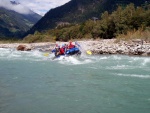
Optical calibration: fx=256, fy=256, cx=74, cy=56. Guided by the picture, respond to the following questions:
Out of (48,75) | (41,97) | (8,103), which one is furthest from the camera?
(48,75)

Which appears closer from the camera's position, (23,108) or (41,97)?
(23,108)

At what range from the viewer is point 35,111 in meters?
9.53

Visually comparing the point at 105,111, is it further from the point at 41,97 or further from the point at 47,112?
the point at 41,97

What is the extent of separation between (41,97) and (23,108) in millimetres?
1585

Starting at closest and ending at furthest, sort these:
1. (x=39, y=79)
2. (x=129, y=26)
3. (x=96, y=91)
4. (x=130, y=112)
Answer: (x=130, y=112) < (x=96, y=91) < (x=39, y=79) < (x=129, y=26)

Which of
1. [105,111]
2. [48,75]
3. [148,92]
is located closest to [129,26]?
[48,75]

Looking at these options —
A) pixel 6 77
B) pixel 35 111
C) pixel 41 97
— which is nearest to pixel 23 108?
pixel 35 111

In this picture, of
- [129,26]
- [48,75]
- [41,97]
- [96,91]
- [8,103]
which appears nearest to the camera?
[8,103]

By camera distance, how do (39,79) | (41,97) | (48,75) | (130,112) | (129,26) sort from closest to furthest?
1. (130,112)
2. (41,97)
3. (39,79)
4. (48,75)
5. (129,26)

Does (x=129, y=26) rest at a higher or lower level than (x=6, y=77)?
higher

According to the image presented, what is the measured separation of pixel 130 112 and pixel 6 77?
941 centimetres

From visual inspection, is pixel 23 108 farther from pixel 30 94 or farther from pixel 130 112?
pixel 130 112

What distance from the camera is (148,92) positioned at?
11875 millimetres

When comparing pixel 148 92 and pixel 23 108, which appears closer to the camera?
pixel 23 108
